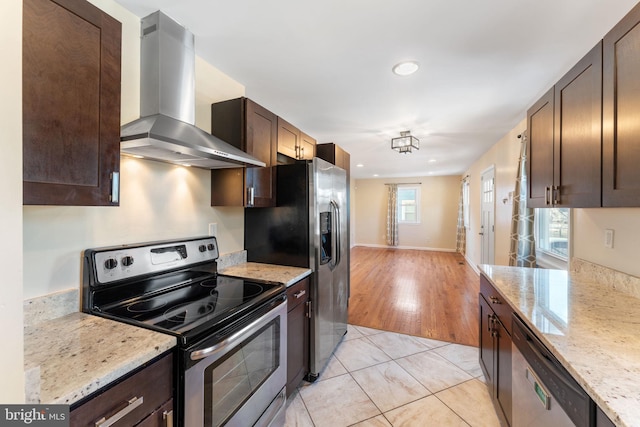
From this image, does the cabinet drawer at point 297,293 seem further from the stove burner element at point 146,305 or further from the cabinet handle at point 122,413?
the cabinet handle at point 122,413

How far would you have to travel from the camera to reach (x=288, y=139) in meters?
2.38

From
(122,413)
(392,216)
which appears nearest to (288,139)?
(122,413)

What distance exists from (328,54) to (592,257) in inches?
93.1

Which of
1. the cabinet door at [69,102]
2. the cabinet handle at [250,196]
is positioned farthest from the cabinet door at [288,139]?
the cabinet door at [69,102]

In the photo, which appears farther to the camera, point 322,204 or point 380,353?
point 380,353

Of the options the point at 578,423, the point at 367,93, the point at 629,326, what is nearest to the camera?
the point at 578,423

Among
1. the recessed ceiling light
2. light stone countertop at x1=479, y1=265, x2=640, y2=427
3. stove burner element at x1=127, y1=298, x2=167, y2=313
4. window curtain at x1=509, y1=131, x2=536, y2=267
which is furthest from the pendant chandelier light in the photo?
stove burner element at x1=127, y1=298, x2=167, y2=313

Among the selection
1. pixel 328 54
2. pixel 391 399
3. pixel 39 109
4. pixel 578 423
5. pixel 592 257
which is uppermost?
pixel 328 54

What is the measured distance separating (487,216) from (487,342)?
3.49 metres

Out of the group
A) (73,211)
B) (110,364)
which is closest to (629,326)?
(110,364)

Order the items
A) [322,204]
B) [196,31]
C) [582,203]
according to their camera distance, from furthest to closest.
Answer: [322,204] < [196,31] < [582,203]

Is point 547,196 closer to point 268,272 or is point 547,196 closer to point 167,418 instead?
point 268,272

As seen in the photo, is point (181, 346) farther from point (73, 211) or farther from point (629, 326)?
point (629, 326)

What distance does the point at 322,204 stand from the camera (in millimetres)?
2109
